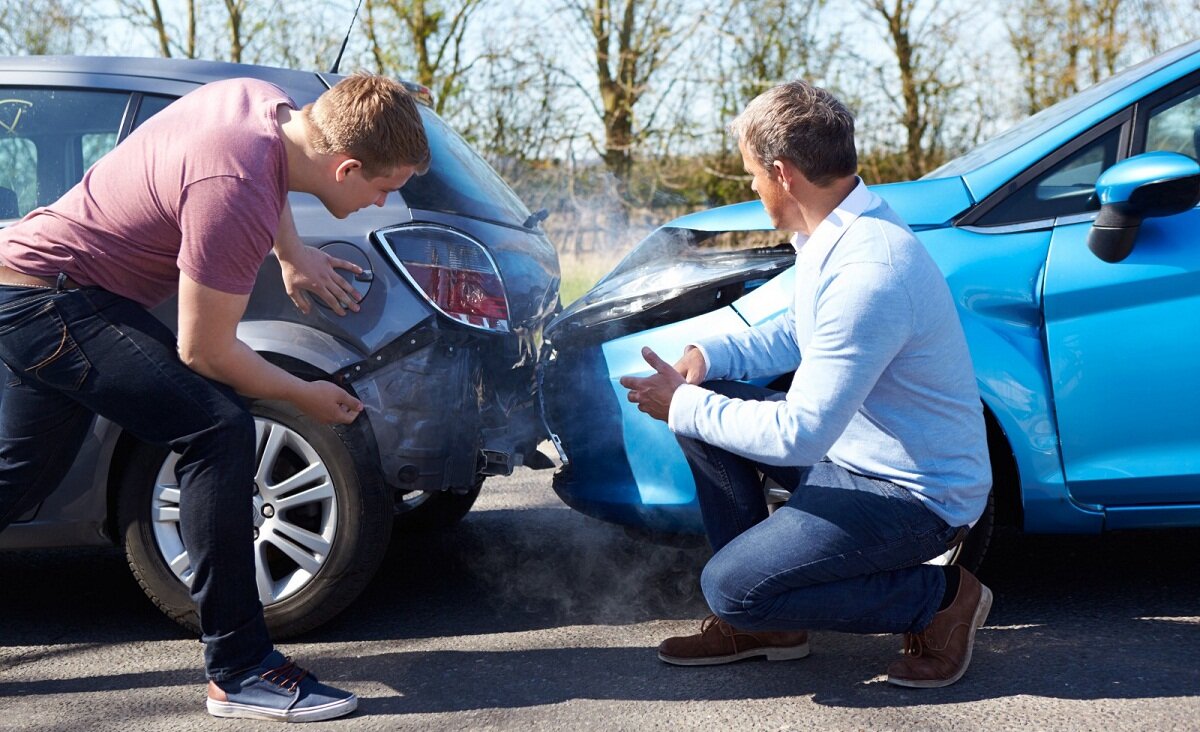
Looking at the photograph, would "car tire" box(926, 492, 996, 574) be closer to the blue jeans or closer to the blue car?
the blue car

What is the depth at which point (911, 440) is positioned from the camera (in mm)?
2633

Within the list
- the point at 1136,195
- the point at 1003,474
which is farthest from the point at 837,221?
the point at 1003,474

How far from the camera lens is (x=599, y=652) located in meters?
3.09

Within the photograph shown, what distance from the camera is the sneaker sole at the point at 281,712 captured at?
2.67 m

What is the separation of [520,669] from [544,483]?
2258 mm

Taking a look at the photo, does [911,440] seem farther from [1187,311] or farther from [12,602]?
[12,602]

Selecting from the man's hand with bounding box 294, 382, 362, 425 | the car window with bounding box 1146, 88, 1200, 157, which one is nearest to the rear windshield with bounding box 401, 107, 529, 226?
the man's hand with bounding box 294, 382, 362, 425

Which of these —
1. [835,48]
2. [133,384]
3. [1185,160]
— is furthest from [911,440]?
[835,48]

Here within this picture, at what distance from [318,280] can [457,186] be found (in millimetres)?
571

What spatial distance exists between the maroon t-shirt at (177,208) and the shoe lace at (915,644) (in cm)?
169

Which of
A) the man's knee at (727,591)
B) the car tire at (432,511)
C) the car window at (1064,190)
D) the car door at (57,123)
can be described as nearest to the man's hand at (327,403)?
the man's knee at (727,591)

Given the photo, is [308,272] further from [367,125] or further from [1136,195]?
[1136,195]

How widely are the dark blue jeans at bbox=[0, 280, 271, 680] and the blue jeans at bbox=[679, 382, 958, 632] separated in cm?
107

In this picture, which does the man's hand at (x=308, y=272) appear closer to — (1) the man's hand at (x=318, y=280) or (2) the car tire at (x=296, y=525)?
(1) the man's hand at (x=318, y=280)
